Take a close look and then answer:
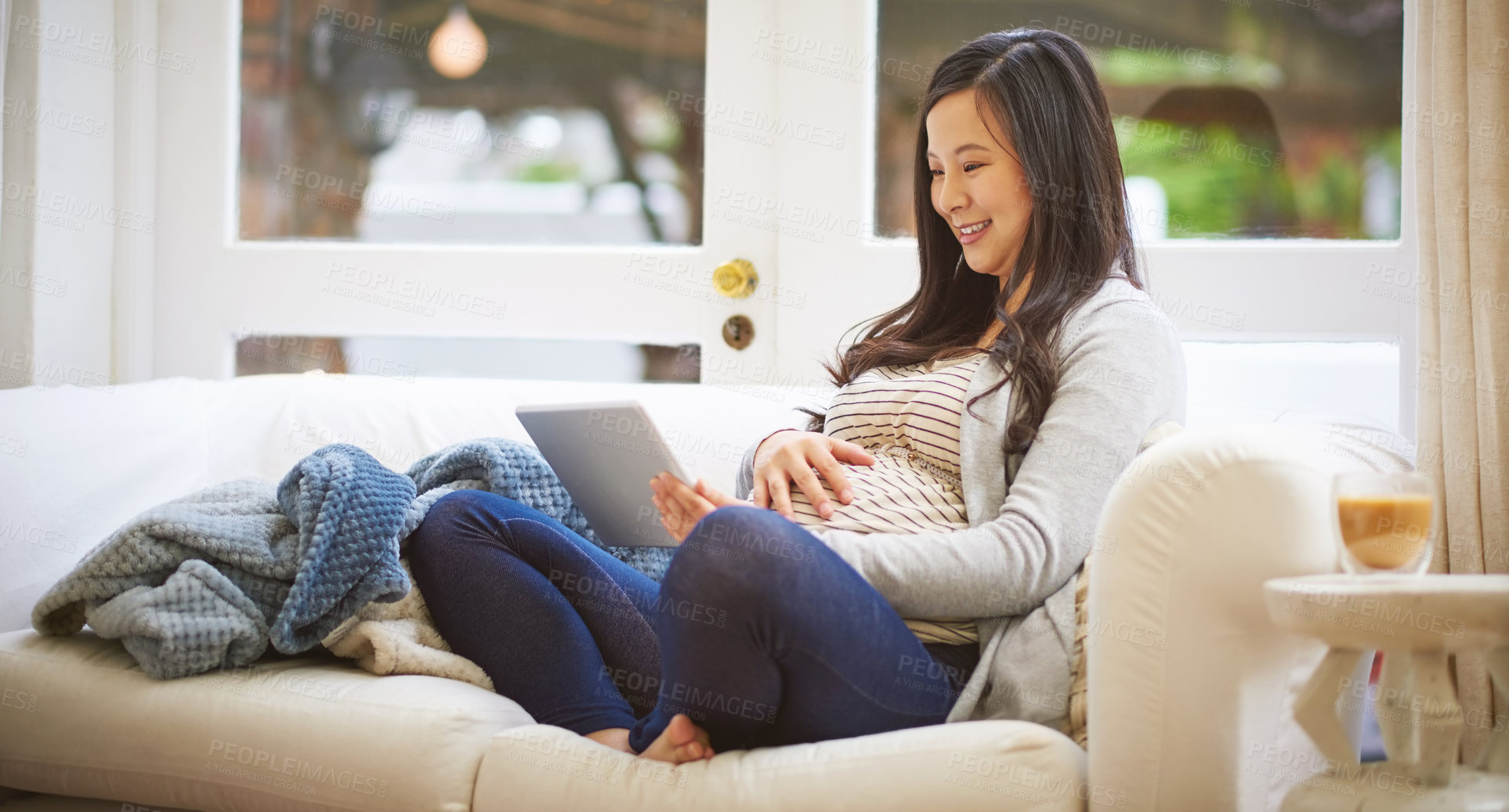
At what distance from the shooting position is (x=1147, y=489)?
0.93 m

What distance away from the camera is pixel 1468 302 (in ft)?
5.15

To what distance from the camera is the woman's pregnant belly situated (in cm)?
120

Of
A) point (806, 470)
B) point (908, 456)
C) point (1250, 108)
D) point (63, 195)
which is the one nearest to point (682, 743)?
Answer: point (806, 470)

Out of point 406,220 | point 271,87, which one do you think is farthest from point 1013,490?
point 271,87

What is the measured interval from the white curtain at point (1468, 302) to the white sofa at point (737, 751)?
12.1 inches

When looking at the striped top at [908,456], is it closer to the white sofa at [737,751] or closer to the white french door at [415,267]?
the white sofa at [737,751]

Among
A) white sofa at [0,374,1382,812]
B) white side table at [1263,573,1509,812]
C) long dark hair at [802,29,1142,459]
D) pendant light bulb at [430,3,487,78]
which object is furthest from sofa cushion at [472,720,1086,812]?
pendant light bulb at [430,3,487,78]

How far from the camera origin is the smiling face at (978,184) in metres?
1.39

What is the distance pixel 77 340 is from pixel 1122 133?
2010 mm

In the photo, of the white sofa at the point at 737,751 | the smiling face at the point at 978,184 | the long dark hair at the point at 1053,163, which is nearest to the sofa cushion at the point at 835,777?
the white sofa at the point at 737,751

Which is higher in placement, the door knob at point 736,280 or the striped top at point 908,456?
the door knob at point 736,280

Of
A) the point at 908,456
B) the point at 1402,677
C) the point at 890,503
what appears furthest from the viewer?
the point at 908,456

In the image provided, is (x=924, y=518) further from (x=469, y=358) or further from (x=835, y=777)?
(x=469, y=358)

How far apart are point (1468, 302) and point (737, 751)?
120 cm
